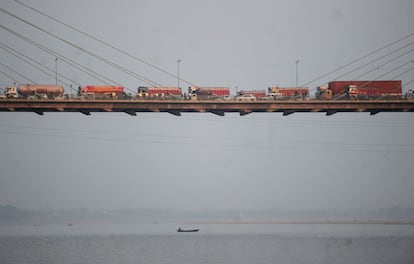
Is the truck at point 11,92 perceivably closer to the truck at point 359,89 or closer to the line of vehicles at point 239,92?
the line of vehicles at point 239,92

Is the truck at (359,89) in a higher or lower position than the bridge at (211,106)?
higher

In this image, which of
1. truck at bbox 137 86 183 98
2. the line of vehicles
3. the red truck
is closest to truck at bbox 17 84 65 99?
the line of vehicles

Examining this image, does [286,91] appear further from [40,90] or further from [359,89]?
[40,90]

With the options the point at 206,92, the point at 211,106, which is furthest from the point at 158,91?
the point at 211,106

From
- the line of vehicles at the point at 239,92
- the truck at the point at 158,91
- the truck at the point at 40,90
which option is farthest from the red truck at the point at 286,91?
the truck at the point at 40,90

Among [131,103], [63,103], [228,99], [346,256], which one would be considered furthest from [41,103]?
[346,256]

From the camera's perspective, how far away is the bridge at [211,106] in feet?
261

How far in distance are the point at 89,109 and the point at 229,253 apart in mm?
56820

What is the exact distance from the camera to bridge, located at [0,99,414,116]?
261 feet

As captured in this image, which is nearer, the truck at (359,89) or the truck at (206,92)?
the truck at (206,92)

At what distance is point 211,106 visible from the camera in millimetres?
80562

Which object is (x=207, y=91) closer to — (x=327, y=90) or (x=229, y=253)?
(x=327, y=90)

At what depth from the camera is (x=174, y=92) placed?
98.7 m

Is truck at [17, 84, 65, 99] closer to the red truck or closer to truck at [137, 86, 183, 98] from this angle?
truck at [137, 86, 183, 98]
